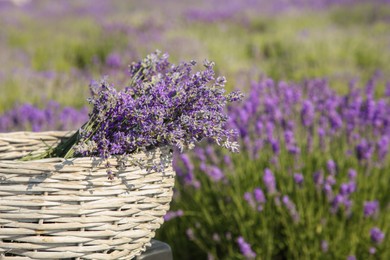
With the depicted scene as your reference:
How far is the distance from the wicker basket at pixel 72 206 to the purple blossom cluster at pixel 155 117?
0.16ft

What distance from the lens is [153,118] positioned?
1535 millimetres

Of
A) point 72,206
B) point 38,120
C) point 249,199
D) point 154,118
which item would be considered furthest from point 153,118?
point 38,120

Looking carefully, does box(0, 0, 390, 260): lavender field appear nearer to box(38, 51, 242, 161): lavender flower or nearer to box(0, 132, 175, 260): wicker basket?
box(38, 51, 242, 161): lavender flower

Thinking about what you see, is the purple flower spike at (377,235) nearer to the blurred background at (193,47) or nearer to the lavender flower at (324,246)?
the lavender flower at (324,246)

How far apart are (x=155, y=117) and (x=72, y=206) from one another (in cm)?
30

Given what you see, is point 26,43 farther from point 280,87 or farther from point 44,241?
point 44,241

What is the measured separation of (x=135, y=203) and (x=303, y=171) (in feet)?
5.04

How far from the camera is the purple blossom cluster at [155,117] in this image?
152cm

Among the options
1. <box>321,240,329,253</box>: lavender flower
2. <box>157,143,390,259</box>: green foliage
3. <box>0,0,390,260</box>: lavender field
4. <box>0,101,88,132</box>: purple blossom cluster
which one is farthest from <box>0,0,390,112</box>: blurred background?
<box>321,240,329,253</box>: lavender flower

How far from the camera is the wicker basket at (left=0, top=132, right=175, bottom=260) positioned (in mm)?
1435

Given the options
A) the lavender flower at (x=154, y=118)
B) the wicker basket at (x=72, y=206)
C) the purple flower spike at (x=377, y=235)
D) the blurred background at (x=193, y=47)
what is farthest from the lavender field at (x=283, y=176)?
the blurred background at (x=193, y=47)

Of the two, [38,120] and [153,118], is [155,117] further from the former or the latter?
[38,120]

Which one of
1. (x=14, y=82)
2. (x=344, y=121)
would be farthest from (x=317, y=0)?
(x=344, y=121)

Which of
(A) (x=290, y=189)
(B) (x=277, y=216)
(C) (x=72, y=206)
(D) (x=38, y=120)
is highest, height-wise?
A: (D) (x=38, y=120)
